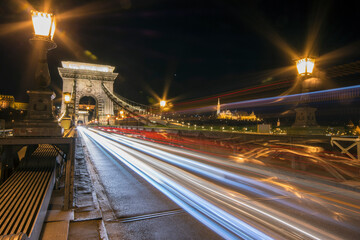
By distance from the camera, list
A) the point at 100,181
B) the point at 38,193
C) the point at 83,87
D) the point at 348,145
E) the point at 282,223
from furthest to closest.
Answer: the point at 83,87
the point at 348,145
the point at 100,181
the point at 282,223
the point at 38,193

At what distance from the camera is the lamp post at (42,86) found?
4539 millimetres

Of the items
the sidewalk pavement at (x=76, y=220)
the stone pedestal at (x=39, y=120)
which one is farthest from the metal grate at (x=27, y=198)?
the stone pedestal at (x=39, y=120)

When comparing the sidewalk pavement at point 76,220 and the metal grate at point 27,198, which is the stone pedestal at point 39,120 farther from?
the sidewalk pavement at point 76,220

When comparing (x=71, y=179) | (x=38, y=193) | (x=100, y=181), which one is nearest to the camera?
(x=38, y=193)

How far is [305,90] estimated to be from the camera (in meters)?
9.13

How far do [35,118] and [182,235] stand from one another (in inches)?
134

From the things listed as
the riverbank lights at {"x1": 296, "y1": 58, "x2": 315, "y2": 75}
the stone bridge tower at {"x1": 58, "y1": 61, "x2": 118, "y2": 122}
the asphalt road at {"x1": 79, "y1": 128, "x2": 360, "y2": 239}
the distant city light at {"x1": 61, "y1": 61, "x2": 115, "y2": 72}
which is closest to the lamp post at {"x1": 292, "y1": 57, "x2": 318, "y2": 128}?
the riverbank lights at {"x1": 296, "y1": 58, "x2": 315, "y2": 75}

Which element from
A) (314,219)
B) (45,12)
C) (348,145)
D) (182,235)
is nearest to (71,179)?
(182,235)

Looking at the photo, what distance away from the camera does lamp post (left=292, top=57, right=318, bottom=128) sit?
8.84 m

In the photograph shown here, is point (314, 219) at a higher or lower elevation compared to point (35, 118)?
lower

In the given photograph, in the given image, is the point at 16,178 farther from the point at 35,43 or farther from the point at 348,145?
the point at 348,145

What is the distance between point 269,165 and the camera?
374 inches

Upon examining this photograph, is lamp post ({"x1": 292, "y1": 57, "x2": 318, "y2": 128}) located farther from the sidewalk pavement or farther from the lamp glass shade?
the lamp glass shade

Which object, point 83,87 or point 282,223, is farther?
point 83,87
